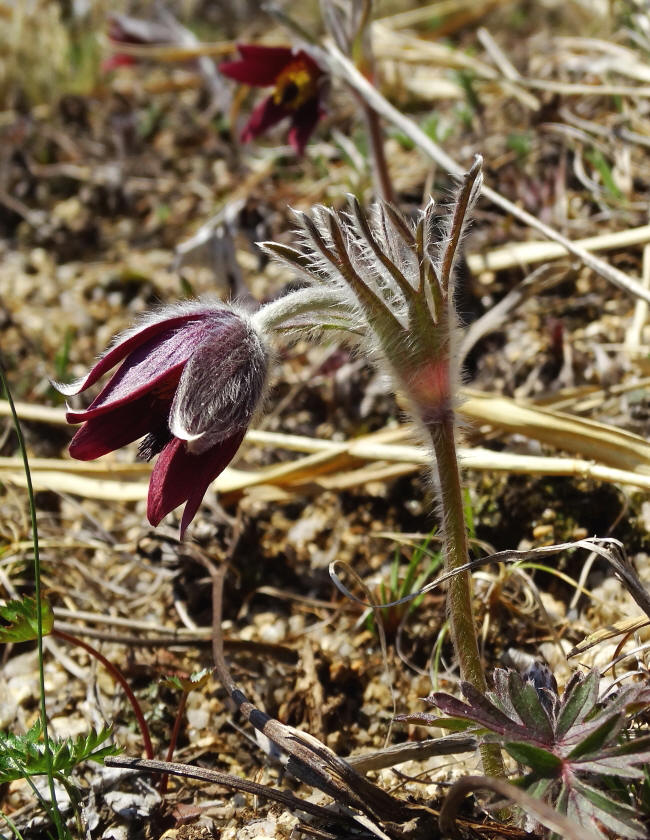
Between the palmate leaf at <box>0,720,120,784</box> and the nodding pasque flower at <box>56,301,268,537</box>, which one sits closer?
the nodding pasque flower at <box>56,301,268,537</box>

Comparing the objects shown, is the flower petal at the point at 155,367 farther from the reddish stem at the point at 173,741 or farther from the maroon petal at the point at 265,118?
the maroon petal at the point at 265,118

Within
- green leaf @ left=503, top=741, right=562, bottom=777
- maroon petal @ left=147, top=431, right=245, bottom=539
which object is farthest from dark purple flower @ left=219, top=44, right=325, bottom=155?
green leaf @ left=503, top=741, right=562, bottom=777

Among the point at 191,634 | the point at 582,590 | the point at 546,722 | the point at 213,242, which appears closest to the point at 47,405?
the point at 213,242

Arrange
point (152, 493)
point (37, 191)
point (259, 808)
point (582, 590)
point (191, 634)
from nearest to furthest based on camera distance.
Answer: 1. point (152, 493)
2. point (259, 808)
3. point (582, 590)
4. point (191, 634)
5. point (37, 191)

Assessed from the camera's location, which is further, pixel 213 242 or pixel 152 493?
pixel 213 242

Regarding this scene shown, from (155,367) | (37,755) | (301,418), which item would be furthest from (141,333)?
(301,418)

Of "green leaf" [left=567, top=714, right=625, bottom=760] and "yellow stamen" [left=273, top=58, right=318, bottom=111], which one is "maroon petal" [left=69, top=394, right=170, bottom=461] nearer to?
"green leaf" [left=567, top=714, right=625, bottom=760]

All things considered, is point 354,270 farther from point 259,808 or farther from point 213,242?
point 213,242

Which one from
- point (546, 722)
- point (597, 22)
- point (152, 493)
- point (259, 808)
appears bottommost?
point (259, 808)
